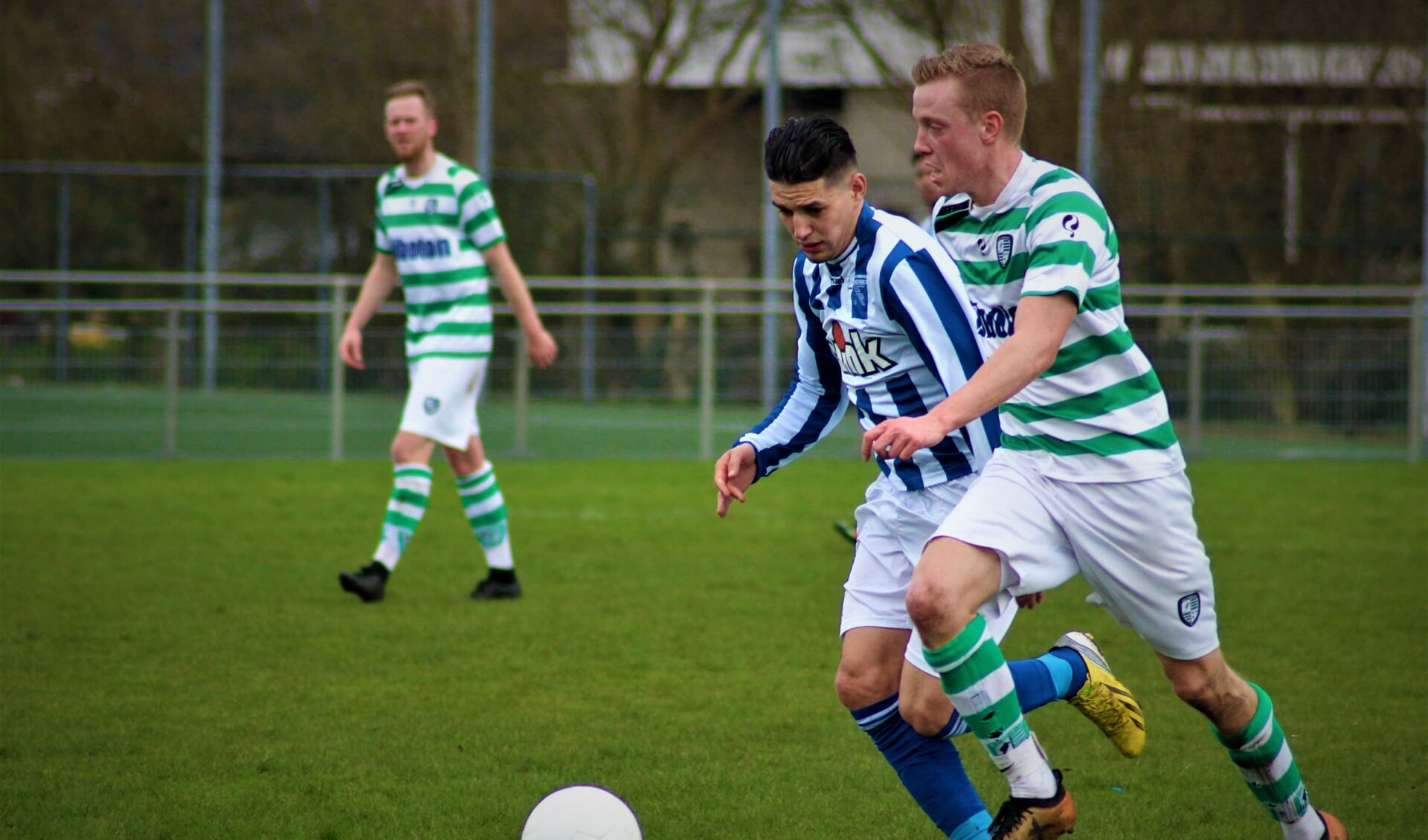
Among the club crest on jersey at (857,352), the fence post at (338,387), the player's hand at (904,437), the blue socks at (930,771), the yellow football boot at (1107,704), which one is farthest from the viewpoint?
the fence post at (338,387)

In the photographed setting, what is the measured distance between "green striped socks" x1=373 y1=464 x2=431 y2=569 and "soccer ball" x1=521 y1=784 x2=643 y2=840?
11.5 ft

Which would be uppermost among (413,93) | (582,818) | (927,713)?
(413,93)

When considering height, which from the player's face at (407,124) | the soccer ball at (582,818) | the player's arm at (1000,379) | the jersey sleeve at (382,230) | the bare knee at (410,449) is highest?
the player's face at (407,124)

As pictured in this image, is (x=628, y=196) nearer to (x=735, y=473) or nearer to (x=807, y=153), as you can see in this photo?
(x=735, y=473)

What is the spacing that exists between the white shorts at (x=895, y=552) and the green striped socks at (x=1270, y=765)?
55 cm

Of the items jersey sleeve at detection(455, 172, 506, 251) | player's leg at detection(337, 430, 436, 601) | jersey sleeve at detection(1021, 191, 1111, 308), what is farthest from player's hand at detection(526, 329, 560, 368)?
jersey sleeve at detection(1021, 191, 1111, 308)

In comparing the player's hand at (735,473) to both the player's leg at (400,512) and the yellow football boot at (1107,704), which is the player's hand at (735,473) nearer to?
the yellow football boot at (1107,704)

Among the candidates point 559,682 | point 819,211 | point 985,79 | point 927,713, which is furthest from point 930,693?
point 559,682

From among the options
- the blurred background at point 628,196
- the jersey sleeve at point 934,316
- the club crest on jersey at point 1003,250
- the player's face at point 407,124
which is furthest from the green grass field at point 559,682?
the blurred background at point 628,196

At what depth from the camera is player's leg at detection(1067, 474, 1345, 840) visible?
309 centimetres

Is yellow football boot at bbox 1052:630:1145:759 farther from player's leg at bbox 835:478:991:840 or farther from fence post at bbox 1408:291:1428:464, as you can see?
fence post at bbox 1408:291:1428:464

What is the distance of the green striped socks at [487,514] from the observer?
6.68 meters

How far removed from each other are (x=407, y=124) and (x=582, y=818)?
13.3ft

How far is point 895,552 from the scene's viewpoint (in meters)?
3.39
